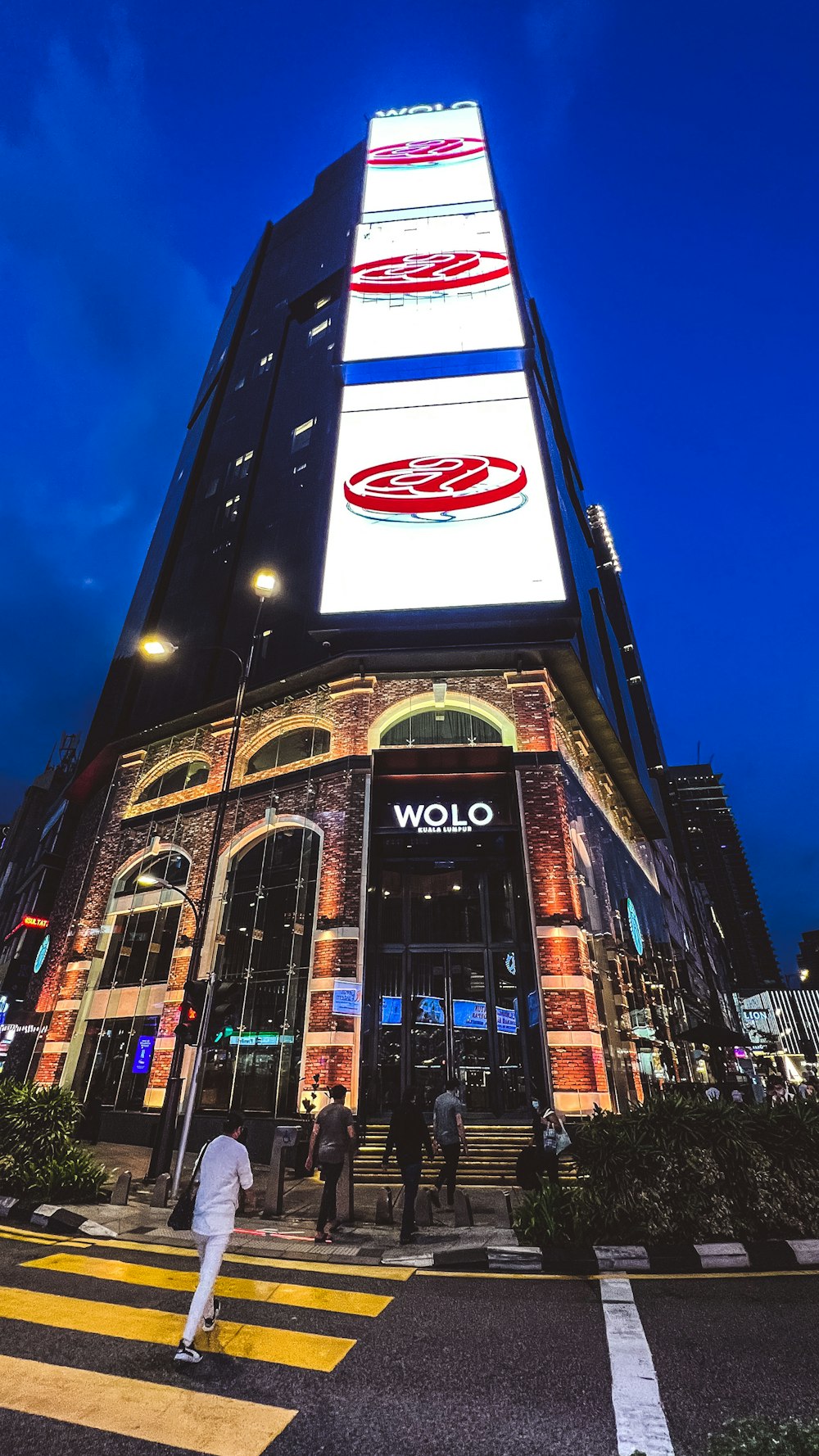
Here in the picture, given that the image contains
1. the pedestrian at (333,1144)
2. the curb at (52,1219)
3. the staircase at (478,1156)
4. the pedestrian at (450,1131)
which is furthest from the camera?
the staircase at (478,1156)

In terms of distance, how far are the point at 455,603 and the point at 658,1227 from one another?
15.7 metres

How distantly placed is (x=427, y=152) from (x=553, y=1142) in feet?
150

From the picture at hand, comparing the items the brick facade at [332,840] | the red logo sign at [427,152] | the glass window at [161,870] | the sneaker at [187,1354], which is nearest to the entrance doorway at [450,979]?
the brick facade at [332,840]

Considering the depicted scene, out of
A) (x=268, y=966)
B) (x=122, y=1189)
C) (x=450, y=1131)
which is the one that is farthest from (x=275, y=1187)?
(x=268, y=966)

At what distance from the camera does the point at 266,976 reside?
725 inches

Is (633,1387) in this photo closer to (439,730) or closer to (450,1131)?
(450,1131)

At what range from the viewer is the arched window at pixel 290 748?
21094mm

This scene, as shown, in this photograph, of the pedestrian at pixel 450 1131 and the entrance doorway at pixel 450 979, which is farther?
the entrance doorway at pixel 450 979

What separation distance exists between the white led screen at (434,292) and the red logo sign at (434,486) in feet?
21.4

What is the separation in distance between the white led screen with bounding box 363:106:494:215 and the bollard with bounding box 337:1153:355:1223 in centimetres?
3911

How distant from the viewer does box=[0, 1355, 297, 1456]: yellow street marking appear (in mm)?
3615

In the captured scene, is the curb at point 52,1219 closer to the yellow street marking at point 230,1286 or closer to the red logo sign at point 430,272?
the yellow street marking at point 230,1286

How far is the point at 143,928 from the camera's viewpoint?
22.7 metres

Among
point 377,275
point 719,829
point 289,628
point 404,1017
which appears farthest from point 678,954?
point 719,829
